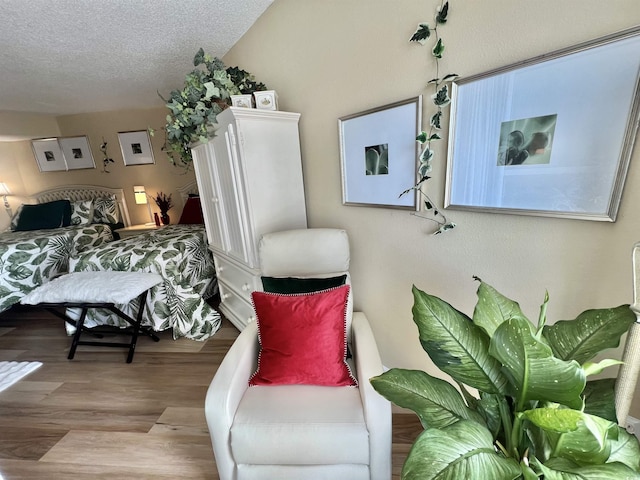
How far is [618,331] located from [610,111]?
58 centimetres

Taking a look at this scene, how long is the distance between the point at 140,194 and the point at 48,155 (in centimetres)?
158

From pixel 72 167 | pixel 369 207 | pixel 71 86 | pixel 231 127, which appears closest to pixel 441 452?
pixel 369 207

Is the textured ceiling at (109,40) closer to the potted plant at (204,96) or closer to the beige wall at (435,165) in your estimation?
the beige wall at (435,165)

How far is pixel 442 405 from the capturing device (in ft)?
2.19

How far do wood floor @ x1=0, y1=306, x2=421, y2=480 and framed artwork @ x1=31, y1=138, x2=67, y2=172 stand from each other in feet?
9.82

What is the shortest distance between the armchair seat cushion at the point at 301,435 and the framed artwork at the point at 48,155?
199 inches

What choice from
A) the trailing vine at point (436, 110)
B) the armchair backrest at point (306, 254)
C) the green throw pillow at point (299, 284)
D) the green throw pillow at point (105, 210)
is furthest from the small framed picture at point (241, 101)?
the green throw pillow at point (105, 210)

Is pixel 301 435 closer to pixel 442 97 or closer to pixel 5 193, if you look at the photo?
pixel 442 97

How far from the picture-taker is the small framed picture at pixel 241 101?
1.58 meters

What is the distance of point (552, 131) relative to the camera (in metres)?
0.83

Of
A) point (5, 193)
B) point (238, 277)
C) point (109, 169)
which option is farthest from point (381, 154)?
point (5, 193)

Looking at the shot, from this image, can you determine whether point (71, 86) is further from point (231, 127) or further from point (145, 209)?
point (231, 127)

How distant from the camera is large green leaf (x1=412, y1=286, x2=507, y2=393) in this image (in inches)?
24.9

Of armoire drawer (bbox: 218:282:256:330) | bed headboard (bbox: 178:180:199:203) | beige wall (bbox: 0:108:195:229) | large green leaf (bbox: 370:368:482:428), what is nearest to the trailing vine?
large green leaf (bbox: 370:368:482:428)
